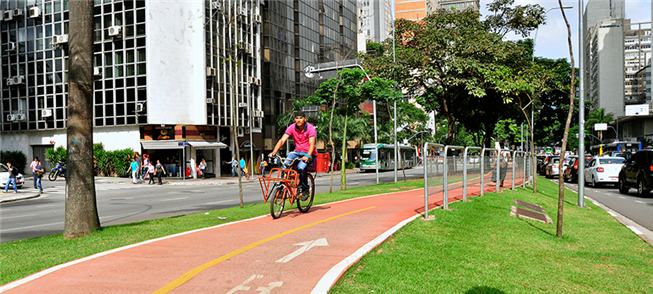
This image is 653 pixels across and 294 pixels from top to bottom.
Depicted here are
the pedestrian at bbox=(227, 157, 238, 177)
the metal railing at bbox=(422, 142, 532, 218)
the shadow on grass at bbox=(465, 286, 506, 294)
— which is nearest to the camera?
the shadow on grass at bbox=(465, 286, 506, 294)

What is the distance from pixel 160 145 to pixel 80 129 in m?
33.1

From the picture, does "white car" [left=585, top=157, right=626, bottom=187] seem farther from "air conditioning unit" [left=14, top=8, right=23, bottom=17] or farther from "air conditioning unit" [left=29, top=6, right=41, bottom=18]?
"air conditioning unit" [left=14, top=8, right=23, bottom=17]

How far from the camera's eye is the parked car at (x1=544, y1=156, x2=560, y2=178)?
35.9 metres

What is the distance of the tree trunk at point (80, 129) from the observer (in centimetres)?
805

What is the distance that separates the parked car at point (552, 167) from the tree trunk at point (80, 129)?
3410cm

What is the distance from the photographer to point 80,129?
8102 mm

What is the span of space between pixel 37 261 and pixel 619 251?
27.6 ft

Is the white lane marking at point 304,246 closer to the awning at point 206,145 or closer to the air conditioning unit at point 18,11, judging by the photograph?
the awning at point 206,145

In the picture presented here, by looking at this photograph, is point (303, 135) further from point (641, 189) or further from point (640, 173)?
point (641, 189)

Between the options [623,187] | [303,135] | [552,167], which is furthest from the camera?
[552,167]

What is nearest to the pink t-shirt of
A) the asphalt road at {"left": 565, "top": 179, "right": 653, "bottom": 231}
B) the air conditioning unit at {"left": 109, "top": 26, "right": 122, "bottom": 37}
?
the asphalt road at {"left": 565, "top": 179, "right": 653, "bottom": 231}

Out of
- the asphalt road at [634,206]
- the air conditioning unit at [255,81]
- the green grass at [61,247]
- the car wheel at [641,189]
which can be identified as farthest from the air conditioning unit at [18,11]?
the car wheel at [641,189]

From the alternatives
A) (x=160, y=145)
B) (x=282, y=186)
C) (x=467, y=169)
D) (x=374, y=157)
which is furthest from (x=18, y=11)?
(x=282, y=186)

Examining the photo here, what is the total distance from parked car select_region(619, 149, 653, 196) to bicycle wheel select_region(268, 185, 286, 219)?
15.6m
